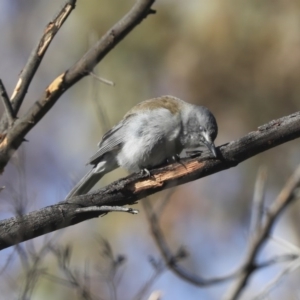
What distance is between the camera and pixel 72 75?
448cm

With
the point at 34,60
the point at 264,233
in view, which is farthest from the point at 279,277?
the point at 34,60

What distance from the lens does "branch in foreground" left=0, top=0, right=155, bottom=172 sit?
4.28 m

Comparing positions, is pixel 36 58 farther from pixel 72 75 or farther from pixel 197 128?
pixel 197 128

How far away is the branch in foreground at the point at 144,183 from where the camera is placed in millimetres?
3547

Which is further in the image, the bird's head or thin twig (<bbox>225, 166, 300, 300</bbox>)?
the bird's head

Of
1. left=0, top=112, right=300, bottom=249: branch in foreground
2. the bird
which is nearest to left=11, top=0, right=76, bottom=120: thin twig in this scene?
the bird

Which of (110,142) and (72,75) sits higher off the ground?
(72,75)

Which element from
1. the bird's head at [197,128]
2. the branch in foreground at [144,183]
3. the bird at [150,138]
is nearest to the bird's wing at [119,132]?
the bird at [150,138]

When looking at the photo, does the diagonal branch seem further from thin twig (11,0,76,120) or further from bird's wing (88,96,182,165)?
bird's wing (88,96,182,165)

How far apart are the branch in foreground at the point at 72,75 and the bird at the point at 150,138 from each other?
2.61 ft

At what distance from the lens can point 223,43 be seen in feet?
33.8

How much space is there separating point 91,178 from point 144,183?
1.42 metres

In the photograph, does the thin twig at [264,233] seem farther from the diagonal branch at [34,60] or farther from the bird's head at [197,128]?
the diagonal branch at [34,60]

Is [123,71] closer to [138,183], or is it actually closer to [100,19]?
[100,19]
